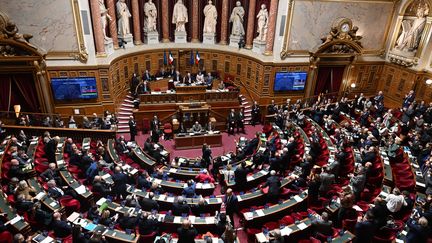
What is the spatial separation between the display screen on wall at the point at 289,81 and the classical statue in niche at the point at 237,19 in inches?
185

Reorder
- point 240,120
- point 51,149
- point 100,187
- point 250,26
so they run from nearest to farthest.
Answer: point 100,187
point 51,149
point 240,120
point 250,26

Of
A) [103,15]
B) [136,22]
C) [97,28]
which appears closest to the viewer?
[97,28]

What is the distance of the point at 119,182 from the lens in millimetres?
9727

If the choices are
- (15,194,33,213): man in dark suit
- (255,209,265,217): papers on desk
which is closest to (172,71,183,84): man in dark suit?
(255,209,265,217): papers on desk

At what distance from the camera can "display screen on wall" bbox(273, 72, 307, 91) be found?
18.0 metres

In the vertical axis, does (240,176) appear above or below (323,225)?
below

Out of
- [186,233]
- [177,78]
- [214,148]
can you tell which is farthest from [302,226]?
[177,78]

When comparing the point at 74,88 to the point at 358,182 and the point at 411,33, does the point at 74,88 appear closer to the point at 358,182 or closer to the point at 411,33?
the point at 358,182

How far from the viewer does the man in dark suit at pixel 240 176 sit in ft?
34.2

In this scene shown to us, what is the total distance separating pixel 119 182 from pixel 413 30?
61.0 ft

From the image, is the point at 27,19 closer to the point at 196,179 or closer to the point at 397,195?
the point at 196,179

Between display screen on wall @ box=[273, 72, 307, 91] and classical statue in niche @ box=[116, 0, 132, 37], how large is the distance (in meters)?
10.1

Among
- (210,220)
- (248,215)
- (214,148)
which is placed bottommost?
(214,148)

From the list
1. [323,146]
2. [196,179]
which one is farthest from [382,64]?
[196,179]
